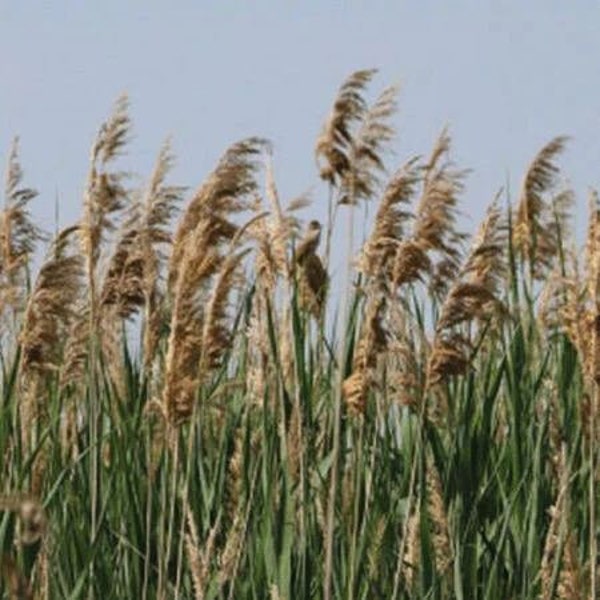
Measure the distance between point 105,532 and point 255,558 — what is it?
0.61m

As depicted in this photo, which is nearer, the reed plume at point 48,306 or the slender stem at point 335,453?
the slender stem at point 335,453

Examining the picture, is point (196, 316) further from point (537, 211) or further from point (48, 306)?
point (537, 211)

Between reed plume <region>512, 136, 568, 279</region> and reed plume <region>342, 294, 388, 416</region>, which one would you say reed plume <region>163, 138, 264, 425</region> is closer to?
reed plume <region>342, 294, 388, 416</region>

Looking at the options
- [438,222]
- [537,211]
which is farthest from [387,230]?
[537,211]

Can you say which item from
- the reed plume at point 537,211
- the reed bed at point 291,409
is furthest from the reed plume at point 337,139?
the reed plume at point 537,211

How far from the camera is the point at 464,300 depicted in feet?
13.4

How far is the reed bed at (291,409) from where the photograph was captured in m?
4.09

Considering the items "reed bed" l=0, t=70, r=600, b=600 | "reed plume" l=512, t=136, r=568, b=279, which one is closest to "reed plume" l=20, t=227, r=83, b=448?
"reed bed" l=0, t=70, r=600, b=600

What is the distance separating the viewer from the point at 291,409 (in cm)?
472

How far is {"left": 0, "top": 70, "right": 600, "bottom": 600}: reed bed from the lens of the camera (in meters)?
4.09

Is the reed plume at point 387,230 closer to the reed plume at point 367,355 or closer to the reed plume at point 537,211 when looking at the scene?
the reed plume at point 367,355

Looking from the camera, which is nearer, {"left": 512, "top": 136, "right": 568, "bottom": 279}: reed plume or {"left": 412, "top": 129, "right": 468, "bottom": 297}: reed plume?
{"left": 412, "top": 129, "right": 468, "bottom": 297}: reed plume

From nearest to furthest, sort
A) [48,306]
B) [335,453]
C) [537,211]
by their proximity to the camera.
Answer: [335,453], [48,306], [537,211]

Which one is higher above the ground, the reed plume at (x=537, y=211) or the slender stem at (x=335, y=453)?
the reed plume at (x=537, y=211)
